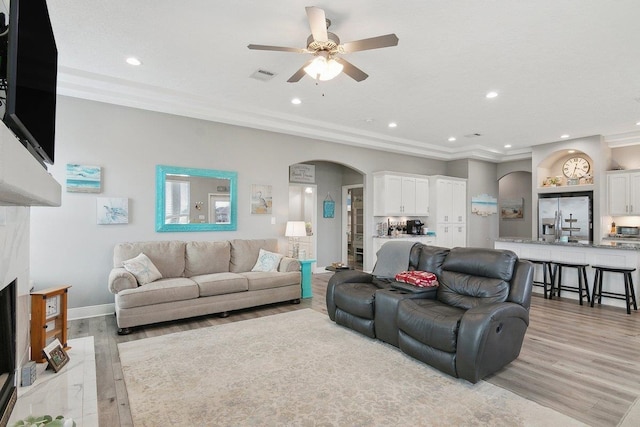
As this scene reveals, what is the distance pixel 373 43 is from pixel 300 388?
8.97 feet

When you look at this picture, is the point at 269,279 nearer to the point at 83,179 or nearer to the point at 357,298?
the point at 357,298

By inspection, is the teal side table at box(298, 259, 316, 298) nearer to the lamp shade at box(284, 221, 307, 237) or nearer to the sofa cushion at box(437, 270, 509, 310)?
the lamp shade at box(284, 221, 307, 237)

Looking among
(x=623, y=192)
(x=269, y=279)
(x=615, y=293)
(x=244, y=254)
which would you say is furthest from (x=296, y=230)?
(x=623, y=192)

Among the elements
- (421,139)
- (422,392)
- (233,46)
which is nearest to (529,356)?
(422,392)

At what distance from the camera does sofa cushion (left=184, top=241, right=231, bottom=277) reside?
4.84m

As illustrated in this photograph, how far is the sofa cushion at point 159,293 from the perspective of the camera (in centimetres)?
384

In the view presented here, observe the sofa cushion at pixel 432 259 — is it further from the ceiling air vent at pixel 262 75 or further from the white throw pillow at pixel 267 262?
the ceiling air vent at pixel 262 75

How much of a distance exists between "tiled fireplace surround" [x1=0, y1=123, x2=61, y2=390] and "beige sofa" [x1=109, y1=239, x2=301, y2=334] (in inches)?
65.1

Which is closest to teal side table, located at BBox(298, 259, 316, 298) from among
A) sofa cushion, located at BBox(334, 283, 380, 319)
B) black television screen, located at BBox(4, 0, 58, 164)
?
sofa cushion, located at BBox(334, 283, 380, 319)

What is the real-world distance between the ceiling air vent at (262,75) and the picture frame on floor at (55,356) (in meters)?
3.21

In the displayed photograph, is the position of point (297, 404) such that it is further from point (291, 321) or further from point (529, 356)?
point (529, 356)

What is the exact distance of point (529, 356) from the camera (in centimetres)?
329

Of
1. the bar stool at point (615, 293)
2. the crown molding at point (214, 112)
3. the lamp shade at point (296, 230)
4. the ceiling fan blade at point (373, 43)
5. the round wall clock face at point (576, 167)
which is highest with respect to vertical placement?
the crown molding at point (214, 112)

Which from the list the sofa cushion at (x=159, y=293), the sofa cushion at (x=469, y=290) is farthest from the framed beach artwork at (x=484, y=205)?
the sofa cushion at (x=159, y=293)
